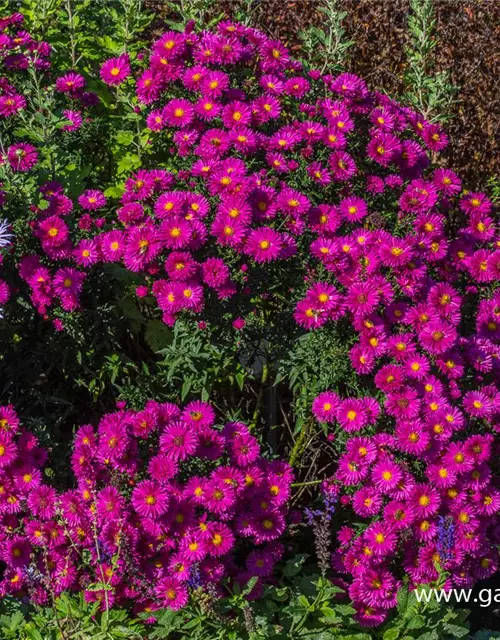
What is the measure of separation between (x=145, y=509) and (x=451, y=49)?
3213 mm

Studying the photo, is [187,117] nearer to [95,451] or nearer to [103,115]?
[103,115]

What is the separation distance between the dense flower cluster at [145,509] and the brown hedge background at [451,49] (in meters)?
2.49

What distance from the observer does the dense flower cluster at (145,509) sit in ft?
9.21

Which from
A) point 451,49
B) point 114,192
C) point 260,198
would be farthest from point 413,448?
point 451,49

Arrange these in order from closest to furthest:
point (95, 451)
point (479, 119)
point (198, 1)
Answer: point (95, 451)
point (198, 1)
point (479, 119)

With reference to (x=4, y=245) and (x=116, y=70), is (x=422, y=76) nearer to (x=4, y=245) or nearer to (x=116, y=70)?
(x=116, y=70)

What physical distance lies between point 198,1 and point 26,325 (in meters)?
1.63

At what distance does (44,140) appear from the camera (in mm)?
Result: 3426

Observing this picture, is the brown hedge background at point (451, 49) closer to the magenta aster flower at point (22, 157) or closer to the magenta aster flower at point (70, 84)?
the magenta aster flower at point (70, 84)

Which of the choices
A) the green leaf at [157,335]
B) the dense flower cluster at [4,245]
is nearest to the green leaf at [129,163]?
the green leaf at [157,335]

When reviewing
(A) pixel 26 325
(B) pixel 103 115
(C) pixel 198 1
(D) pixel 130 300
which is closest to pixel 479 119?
(C) pixel 198 1

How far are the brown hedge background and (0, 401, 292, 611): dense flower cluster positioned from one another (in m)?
2.49

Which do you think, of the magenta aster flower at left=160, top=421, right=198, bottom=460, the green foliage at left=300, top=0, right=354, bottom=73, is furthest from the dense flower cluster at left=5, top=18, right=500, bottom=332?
the magenta aster flower at left=160, top=421, right=198, bottom=460

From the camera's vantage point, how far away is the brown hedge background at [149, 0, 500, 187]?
4895 mm
